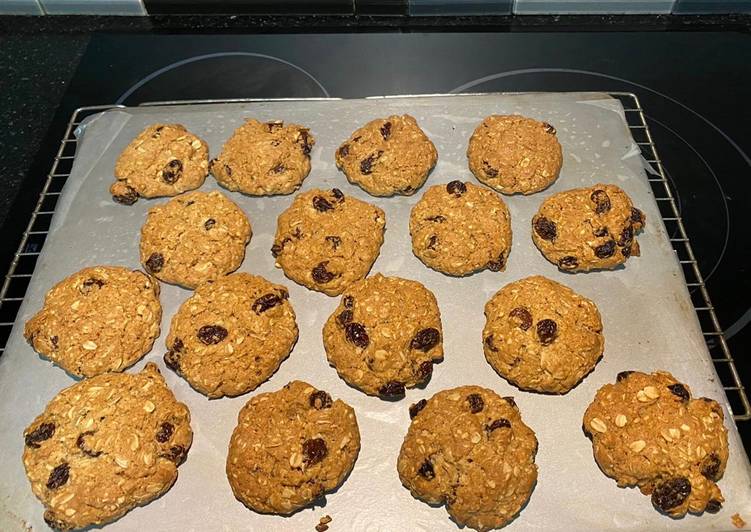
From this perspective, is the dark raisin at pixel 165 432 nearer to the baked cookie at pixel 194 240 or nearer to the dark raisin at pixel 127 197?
the baked cookie at pixel 194 240

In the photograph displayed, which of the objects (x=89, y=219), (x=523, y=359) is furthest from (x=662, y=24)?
(x=89, y=219)

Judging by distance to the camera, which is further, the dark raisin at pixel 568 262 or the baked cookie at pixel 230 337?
the dark raisin at pixel 568 262

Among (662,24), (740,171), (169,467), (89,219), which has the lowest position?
(169,467)

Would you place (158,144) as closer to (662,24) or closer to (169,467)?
(169,467)

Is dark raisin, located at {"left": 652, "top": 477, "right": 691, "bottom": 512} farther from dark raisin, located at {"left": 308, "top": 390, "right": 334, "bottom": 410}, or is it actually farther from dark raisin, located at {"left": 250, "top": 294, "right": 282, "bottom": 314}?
dark raisin, located at {"left": 250, "top": 294, "right": 282, "bottom": 314}

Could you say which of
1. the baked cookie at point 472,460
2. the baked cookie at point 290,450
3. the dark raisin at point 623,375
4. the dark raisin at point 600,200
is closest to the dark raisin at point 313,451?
the baked cookie at point 290,450

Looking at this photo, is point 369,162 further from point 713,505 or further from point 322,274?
point 713,505
